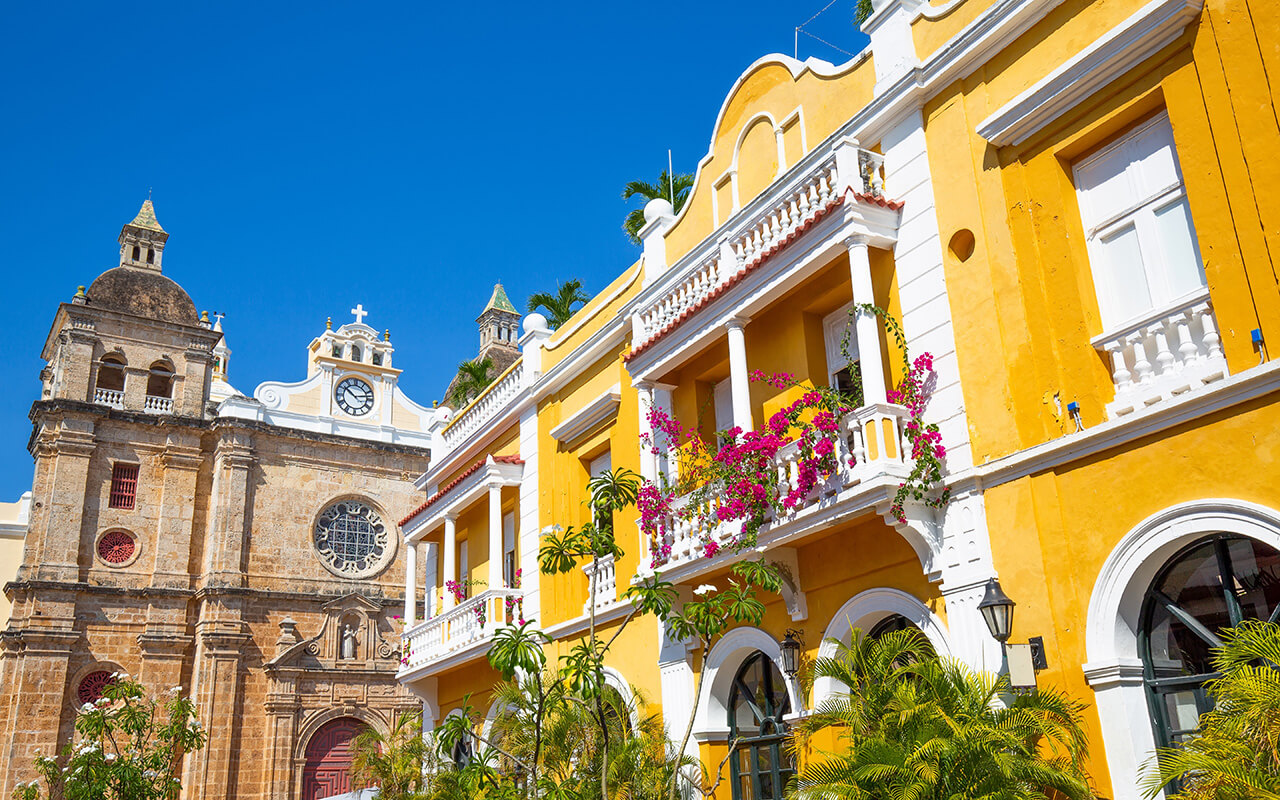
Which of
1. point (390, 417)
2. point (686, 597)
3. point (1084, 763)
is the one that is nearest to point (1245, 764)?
point (1084, 763)

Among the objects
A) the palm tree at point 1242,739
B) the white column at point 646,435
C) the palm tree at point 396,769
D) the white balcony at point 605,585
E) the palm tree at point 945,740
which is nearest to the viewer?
the palm tree at point 1242,739

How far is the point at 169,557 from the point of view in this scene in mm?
30766

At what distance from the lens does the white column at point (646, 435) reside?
12867 mm

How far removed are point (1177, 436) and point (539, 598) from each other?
10.00m

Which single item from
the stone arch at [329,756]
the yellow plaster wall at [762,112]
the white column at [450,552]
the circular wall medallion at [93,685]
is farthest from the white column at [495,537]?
the circular wall medallion at [93,685]

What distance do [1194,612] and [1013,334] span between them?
2553mm

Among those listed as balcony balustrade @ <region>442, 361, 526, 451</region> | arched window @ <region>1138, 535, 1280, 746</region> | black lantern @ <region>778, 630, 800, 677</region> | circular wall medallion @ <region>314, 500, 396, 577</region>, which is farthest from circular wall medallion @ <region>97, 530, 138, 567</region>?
→ arched window @ <region>1138, 535, 1280, 746</region>

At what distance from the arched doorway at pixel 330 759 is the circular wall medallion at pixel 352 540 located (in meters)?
4.57

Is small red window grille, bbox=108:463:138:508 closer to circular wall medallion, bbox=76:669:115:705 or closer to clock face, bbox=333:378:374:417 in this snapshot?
circular wall medallion, bbox=76:669:115:705

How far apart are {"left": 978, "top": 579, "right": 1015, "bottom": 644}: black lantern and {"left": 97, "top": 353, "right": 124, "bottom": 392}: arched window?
30.3 m

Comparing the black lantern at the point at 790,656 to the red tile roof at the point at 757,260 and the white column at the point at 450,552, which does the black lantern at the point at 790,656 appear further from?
the white column at the point at 450,552

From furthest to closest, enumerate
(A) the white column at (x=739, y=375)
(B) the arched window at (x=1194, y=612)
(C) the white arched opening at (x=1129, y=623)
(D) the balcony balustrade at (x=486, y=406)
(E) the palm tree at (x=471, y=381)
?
1. (E) the palm tree at (x=471, y=381)
2. (D) the balcony balustrade at (x=486, y=406)
3. (A) the white column at (x=739, y=375)
4. (C) the white arched opening at (x=1129, y=623)
5. (B) the arched window at (x=1194, y=612)

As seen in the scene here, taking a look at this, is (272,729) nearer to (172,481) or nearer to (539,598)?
(172,481)

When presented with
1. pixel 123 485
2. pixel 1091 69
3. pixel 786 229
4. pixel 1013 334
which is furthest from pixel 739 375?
pixel 123 485
